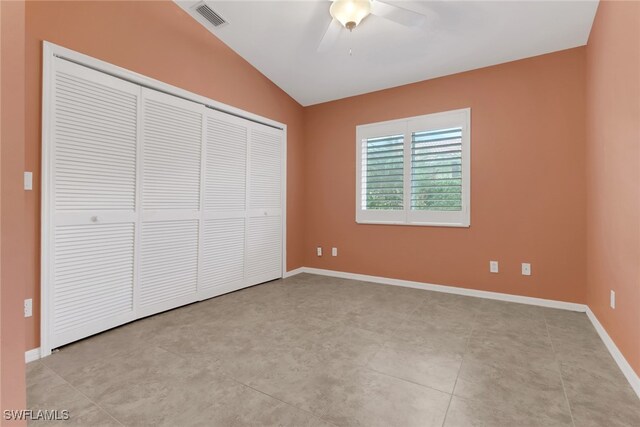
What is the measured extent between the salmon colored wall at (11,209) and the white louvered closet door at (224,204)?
7.44ft

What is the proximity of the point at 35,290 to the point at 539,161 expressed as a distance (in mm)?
4541

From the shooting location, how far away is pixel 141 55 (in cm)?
261

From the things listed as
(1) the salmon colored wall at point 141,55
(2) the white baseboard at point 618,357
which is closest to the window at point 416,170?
(1) the salmon colored wall at point 141,55

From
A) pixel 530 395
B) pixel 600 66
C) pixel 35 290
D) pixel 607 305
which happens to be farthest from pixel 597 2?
pixel 35 290

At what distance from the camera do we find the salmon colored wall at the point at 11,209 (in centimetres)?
91

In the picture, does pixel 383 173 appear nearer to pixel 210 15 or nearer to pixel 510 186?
pixel 510 186

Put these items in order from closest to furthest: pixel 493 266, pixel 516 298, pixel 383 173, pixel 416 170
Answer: pixel 516 298 → pixel 493 266 → pixel 416 170 → pixel 383 173

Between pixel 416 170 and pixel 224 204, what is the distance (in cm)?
244

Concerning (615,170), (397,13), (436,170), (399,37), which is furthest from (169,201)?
(615,170)

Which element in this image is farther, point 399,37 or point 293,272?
point 293,272

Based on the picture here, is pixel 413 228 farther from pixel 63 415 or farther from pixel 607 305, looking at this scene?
pixel 63 415

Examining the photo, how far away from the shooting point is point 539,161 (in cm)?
303

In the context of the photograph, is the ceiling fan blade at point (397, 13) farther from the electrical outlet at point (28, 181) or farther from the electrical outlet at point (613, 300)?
the electrical outlet at point (28, 181)

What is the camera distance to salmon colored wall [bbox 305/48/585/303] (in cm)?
290
